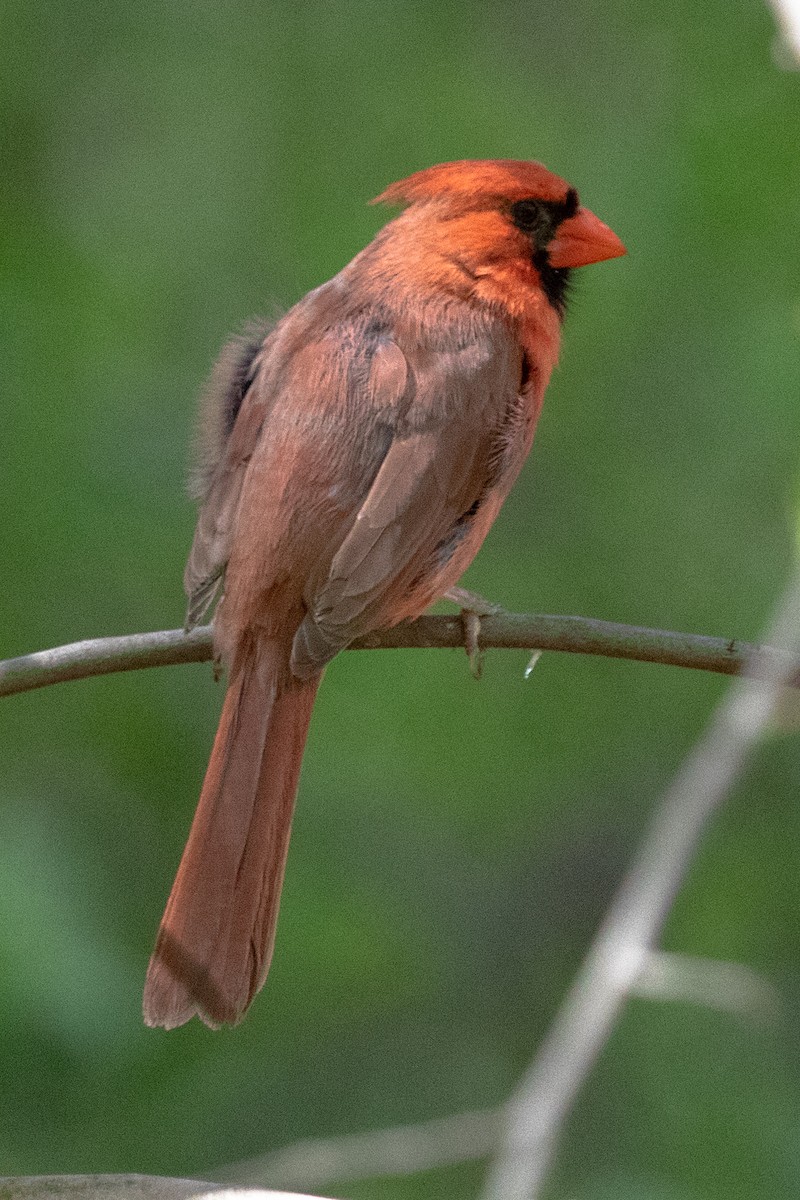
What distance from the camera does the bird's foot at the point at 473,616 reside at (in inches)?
128

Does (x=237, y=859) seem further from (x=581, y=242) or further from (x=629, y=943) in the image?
(x=581, y=242)

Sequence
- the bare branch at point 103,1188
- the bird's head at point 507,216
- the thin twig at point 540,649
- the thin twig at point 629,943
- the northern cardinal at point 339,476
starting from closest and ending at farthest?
the thin twig at point 629,943
the bare branch at point 103,1188
the thin twig at point 540,649
the northern cardinal at point 339,476
the bird's head at point 507,216

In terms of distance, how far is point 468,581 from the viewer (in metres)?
4.75

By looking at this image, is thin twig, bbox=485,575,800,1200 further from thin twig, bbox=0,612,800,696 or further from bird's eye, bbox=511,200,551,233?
bird's eye, bbox=511,200,551,233

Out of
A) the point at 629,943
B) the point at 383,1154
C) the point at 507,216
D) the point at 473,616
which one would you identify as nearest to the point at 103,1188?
the point at 383,1154

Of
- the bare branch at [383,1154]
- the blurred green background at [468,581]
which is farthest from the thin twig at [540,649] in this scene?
the blurred green background at [468,581]

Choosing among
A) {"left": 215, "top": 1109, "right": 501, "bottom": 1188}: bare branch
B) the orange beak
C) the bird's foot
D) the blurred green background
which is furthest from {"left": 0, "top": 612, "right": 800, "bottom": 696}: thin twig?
the orange beak

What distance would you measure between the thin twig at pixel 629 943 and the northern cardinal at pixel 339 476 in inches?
35.0

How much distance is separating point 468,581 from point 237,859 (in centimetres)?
180

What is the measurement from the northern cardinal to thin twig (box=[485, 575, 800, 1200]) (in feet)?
2.92

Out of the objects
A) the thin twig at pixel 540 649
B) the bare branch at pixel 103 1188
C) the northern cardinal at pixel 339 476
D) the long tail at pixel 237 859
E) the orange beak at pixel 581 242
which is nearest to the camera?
the bare branch at pixel 103 1188

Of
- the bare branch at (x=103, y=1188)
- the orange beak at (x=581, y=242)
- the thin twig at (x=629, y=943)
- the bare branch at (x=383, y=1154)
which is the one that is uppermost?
the orange beak at (x=581, y=242)

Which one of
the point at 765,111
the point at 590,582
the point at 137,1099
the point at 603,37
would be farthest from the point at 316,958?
the point at 603,37

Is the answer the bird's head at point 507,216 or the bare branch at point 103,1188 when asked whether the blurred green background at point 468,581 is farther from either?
the bare branch at point 103,1188
